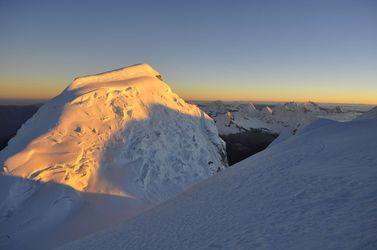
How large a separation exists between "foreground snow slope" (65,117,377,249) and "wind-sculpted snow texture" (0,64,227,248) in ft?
24.5

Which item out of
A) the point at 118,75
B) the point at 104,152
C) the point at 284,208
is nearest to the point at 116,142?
the point at 104,152

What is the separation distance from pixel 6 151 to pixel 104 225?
9807mm

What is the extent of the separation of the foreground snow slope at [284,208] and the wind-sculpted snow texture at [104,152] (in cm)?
747

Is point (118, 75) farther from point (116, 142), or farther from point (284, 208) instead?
point (284, 208)

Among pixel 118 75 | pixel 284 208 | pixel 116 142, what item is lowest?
pixel 116 142

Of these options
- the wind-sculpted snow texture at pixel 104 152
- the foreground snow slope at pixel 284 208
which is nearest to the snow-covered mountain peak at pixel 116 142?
the wind-sculpted snow texture at pixel 104 152

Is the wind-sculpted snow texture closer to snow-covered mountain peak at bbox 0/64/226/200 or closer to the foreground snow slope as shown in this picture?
snow-covered mountain peak at bbox 0/64/226/200

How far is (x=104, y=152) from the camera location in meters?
24.1

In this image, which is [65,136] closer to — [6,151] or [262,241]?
[6,151]

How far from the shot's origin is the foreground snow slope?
23.1ft

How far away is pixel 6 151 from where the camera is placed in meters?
24.0

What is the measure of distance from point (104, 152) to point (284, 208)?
17161 mm

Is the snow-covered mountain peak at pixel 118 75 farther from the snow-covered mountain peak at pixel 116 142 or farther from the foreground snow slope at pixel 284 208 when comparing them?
the foreground snow slope at pixel 284 208

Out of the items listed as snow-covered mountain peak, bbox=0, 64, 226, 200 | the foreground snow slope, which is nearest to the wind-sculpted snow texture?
snow-covered mountain peak, bbox=0, 64, 226, 200
